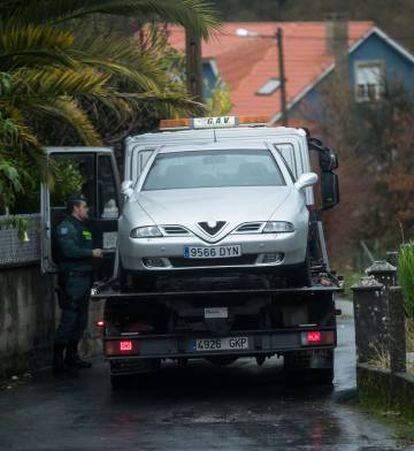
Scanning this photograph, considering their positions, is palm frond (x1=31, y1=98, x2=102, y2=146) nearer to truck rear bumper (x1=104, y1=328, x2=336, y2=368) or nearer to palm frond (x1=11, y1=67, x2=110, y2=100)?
palm frond (x1=11, y1=67, x2=110, y2=100)

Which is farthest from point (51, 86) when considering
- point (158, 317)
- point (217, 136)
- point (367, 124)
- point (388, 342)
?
point (367, 124)

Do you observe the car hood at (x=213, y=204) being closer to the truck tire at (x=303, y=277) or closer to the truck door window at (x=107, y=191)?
the truck tire at (x=303, y=277)

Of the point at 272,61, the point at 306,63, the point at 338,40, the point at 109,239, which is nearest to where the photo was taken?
the point at 109,239

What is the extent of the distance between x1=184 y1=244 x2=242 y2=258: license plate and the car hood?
184 millimetres

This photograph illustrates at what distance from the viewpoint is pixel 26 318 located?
50.6ft

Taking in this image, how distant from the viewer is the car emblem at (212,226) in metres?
12.3

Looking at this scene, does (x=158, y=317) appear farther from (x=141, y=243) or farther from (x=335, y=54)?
(x=335, y=54)

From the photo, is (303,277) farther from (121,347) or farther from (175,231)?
(121,347)

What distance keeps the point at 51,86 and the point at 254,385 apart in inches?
145

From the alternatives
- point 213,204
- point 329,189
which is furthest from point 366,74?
point 213,204

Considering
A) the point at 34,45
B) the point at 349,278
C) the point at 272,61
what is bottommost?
the point at 349,278

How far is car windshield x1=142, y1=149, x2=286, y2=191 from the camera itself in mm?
13609

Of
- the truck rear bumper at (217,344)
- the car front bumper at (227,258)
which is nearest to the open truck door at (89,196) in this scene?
the truck rear bumper at (217,344)

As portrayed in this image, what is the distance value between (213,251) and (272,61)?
4964 centimetres
